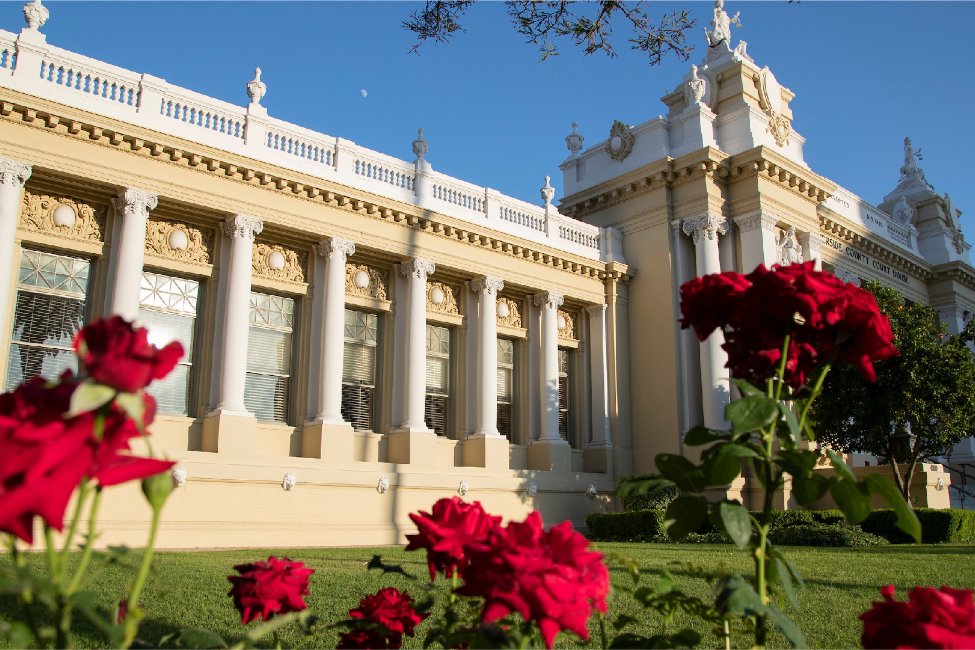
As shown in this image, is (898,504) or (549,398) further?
(549,398)

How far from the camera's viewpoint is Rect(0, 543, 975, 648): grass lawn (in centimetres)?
604

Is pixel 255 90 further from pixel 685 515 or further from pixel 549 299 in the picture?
pixel 685 515

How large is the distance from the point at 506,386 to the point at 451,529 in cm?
2268

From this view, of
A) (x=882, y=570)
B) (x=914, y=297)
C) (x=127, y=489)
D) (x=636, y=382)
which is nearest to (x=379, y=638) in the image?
(x=882, y=570)

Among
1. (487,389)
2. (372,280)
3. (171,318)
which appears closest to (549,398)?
(487,389)

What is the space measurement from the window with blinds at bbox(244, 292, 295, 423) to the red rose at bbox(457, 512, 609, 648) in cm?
1841

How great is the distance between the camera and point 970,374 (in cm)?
2061

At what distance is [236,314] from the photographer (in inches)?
721

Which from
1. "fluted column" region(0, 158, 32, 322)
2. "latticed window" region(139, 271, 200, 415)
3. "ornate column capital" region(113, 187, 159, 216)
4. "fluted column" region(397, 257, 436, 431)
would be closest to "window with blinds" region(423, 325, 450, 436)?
"fluted column" region(397, 257, 436, 431)

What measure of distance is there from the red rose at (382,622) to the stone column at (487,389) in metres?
19.4

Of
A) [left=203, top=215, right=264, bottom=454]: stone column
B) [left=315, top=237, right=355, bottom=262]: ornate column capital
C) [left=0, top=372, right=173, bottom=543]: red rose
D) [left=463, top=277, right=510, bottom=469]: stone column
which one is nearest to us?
[left=0, top=372, right=173, bottom=543]: red rose

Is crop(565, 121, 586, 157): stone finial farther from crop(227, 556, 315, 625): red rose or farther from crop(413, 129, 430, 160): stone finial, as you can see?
crop(227, 556, 315, 625): red rose

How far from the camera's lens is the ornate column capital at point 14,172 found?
15.6m

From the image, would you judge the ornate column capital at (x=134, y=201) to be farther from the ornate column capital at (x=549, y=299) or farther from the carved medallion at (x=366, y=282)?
the ornate column capital at (x=549, y=299)
